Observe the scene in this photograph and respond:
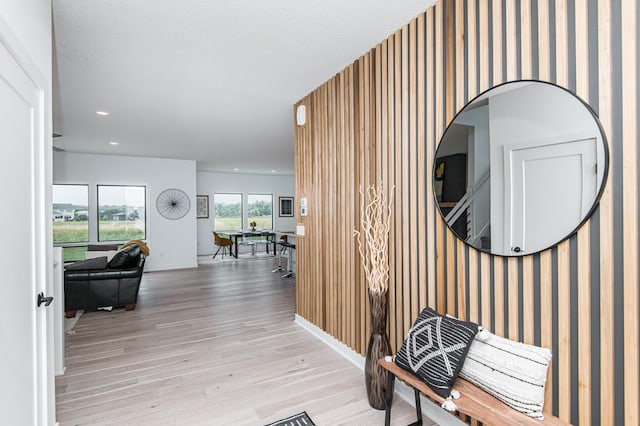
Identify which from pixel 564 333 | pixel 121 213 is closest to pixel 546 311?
pixel 564 333

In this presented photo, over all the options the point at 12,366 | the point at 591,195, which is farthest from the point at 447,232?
the point at 12,366

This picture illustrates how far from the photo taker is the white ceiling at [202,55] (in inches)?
84.6

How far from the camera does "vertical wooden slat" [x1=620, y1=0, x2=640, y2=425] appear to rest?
1.31 metres

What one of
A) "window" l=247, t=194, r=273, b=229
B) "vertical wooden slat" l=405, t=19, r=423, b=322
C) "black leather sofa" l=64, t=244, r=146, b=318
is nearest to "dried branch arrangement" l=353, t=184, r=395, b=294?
"vertical wooden slat" l=405, t=19, r=423, b=322

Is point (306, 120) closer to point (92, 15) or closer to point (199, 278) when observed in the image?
point (92, 15)

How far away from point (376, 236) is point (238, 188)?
9528 millimetres

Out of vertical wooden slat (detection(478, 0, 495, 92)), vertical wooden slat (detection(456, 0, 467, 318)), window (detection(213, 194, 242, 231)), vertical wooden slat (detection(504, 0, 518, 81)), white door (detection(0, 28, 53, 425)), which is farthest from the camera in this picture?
window (detection(213, 194, 242, 231))

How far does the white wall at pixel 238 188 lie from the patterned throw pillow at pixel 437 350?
9.81 m

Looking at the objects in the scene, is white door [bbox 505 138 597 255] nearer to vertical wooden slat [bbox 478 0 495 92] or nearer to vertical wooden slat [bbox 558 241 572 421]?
vertical wooden slat [bbox 558 241 572 421]

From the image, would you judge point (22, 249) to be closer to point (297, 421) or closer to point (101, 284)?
point (297, 421)

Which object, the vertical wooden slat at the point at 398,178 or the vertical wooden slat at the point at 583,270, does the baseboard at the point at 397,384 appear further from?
the vertical wooden slat at the point at 583,270

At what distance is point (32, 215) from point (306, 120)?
275 cm

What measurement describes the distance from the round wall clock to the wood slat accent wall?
20.1ft

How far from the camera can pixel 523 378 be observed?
61.6 inches
